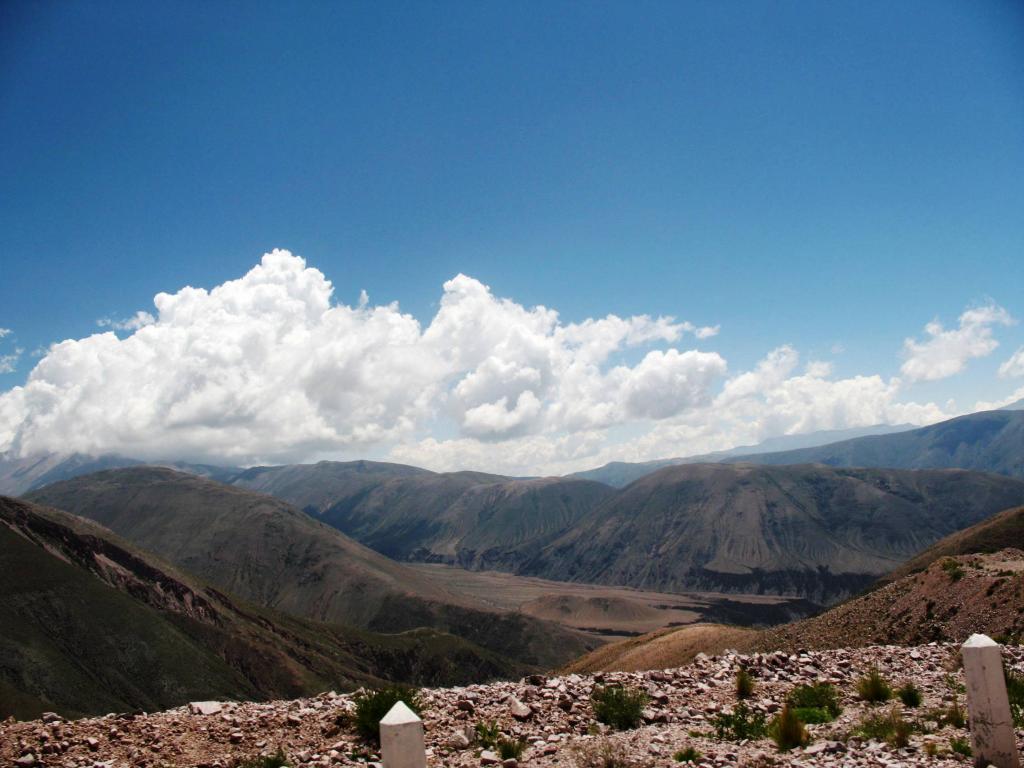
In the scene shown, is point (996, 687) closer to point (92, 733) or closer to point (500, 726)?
point (500, 726)

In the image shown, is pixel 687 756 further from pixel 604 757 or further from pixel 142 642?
pixel 142 642

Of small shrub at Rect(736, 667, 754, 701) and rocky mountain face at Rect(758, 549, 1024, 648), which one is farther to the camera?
rocky mountain face at Rect(758, 549, 1024, 648)

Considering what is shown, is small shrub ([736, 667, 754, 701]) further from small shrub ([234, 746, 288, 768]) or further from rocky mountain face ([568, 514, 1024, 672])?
rocky mountain face ([568, 514, 1024, 672])

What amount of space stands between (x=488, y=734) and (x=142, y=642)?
318 ft

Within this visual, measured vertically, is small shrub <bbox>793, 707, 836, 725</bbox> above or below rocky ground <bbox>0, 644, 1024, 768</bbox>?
below

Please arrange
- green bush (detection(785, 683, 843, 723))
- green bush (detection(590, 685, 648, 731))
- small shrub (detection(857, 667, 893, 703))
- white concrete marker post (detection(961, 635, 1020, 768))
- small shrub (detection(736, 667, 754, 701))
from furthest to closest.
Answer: small shrub (detection(736, 667, 754, 701)), small shrub (detection(857, 667, 893, 703)), green bush (detection(785, 683, 843, 723)), green bush (detection(590, 685, 648, 731)), white concrete marker post (detection(961, 635, 1020, 768))

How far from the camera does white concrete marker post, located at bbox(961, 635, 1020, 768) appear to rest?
8312 mm

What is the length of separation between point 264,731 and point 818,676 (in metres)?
12.2

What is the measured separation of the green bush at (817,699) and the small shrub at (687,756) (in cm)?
337

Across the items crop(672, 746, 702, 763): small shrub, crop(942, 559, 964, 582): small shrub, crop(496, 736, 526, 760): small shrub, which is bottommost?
crop(942, 559, 964, 582): small shrub

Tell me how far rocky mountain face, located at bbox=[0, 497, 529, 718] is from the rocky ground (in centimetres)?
4761

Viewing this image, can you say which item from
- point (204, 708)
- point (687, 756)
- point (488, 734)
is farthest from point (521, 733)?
point (204, 708)

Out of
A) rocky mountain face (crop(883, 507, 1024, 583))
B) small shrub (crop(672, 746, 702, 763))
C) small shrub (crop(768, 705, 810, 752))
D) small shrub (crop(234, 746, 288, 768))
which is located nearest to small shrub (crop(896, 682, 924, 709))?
small shrub (crop(768, 705, 810, 752))

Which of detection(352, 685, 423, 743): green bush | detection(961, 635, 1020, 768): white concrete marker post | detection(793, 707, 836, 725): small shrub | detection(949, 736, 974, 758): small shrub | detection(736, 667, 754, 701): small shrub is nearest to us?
detection(961, 635, 1020, 768): white concrete marker post
